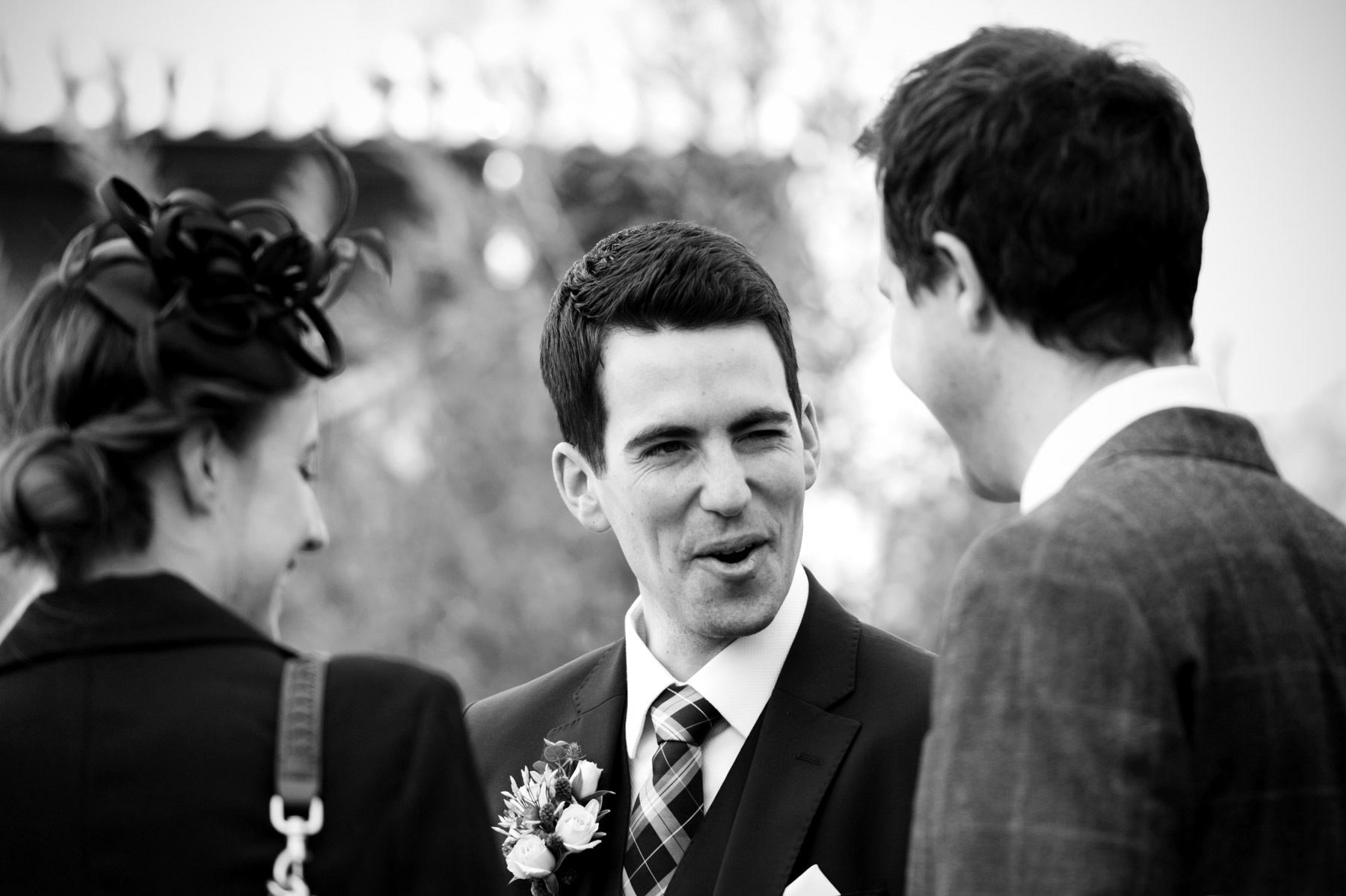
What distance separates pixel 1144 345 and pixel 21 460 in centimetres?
142

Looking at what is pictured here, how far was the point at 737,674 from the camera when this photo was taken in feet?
9.23

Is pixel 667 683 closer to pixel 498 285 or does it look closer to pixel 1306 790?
pixel 1306 790

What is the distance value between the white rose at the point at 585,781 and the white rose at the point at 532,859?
0.12 m

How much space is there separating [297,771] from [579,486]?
60.9 inches

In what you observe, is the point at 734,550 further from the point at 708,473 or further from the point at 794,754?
the point at 794,754

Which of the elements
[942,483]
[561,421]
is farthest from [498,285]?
[561,421]

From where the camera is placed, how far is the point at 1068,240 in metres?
1.79

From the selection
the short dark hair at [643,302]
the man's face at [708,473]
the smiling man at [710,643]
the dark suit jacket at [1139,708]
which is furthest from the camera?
the short dark hair at [643,302]

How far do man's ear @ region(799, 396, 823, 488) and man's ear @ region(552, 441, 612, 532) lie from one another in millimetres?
466

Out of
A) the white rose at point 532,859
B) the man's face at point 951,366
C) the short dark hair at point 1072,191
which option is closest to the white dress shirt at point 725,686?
the white rose at point 532,859

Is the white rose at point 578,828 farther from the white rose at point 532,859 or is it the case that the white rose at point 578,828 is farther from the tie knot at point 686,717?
the tie knot at point 686,717

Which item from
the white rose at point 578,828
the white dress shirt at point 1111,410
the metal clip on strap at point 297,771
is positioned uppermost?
the white dress shirt at point 1111,410

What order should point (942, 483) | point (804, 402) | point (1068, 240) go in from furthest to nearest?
1. point (942, 483)
2. point (804, 402)
3. point (1068, 240)

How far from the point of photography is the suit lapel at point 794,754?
8.26ft
